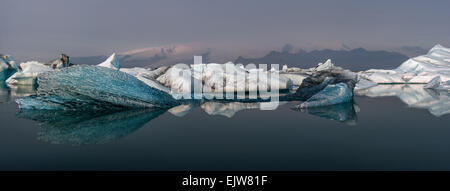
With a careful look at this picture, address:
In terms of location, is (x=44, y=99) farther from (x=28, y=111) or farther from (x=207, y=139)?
(x=207, y=139)

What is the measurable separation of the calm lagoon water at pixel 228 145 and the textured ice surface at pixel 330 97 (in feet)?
5.58

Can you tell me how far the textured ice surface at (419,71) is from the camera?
24750mm

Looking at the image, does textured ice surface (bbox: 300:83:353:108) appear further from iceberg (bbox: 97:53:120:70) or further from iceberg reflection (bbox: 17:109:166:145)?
iceberg (bbox: 97:53:120:70)

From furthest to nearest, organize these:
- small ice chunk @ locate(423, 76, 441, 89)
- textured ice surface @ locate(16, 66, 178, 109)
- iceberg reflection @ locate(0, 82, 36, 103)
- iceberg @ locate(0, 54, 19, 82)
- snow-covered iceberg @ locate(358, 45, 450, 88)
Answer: iceberg @ locate(0, 54, 19, 82) < snow-covered iceberg @ locate(358, 45, 450, 88) < small ice chunk @ locate(423, 76, 441, 89) < iceberg reflection @ locate(0, 82, 36, 103) < textured ice surface @ locate(16, 66, 178, 109)

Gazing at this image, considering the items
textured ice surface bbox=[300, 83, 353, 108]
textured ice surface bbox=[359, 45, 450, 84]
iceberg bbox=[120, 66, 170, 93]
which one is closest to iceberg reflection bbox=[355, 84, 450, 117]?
textured ice surface bbox=[300, 83, 353, 108]

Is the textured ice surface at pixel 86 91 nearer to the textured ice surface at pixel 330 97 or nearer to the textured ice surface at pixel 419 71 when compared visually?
the textured ice surface at pixel 330 97

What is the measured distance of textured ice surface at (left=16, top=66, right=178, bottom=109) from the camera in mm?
5746

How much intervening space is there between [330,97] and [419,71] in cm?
3081

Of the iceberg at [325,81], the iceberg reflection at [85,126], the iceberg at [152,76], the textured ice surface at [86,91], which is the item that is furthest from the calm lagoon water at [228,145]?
the iceberg at [152,76]

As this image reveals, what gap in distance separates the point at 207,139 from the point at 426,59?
41.5m

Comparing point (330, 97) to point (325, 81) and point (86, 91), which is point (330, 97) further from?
point (86, 91)

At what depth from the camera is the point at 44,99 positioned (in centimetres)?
593

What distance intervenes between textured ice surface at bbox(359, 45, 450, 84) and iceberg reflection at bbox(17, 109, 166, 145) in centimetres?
2479
